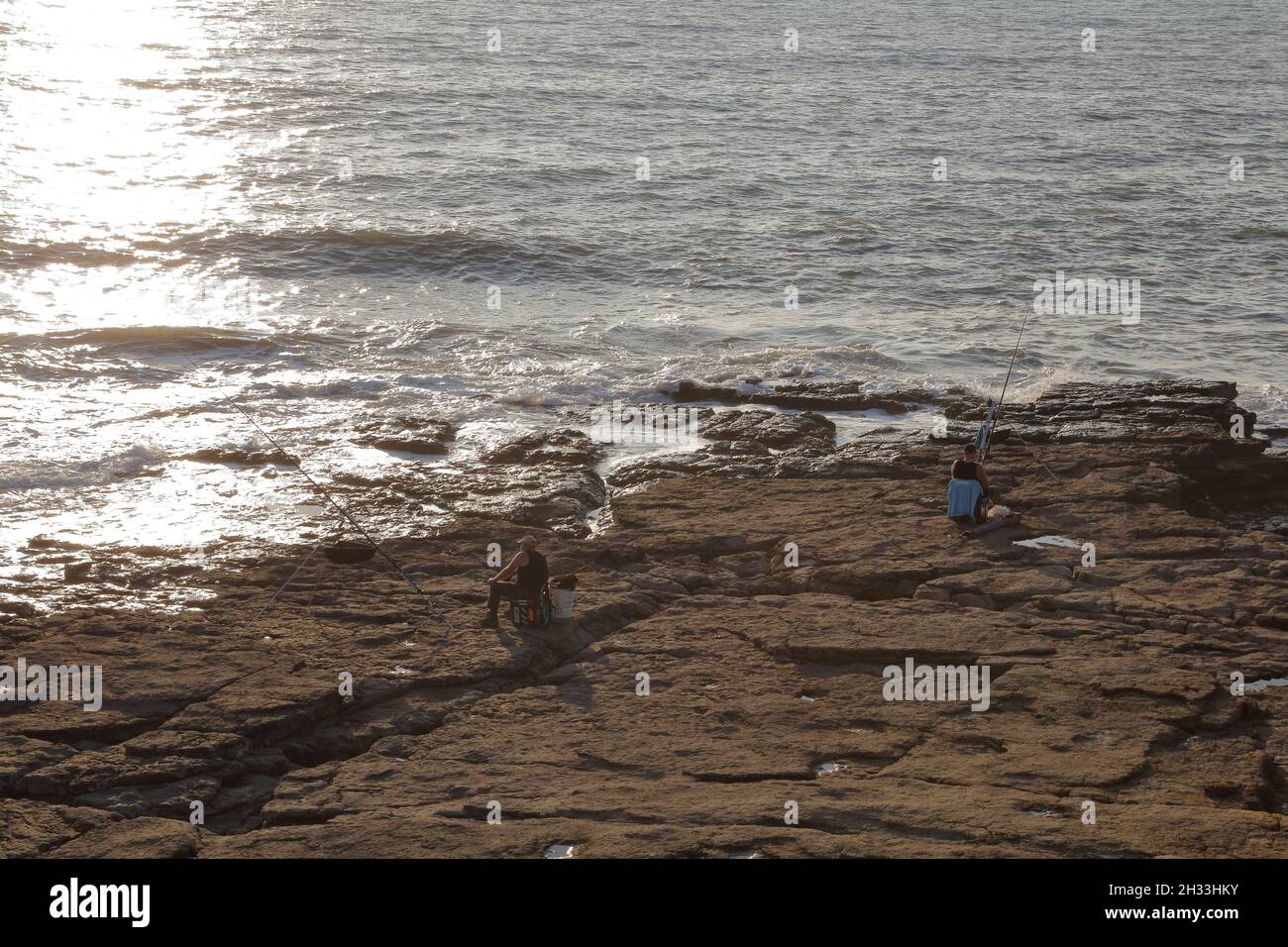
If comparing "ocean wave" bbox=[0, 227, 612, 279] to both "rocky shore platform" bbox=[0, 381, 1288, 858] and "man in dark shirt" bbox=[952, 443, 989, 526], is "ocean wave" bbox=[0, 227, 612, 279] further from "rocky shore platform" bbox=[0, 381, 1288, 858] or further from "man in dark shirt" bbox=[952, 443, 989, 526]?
"man in dark shirt" bbox=[952, 443, 989, 526]

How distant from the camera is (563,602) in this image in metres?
11.5

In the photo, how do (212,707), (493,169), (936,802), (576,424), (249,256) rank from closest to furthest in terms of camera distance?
(936,802) → (212,707) → (576,424) → (249,256) → (493,169)

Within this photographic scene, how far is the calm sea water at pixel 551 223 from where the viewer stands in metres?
19.8

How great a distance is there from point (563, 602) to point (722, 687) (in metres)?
1.80

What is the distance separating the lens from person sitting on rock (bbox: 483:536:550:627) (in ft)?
37.3

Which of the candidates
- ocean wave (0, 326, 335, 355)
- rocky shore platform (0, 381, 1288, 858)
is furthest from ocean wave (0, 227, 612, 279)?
rocky shore platform (0, 381, 1288, 858)

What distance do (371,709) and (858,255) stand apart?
20925 mm

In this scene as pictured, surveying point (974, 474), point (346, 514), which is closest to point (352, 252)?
point (346, 514)

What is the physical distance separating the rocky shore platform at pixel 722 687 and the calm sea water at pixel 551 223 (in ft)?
12.1

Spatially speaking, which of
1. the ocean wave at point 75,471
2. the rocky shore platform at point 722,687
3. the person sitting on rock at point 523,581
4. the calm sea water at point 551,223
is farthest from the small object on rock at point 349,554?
the ocean wave at point 75,471

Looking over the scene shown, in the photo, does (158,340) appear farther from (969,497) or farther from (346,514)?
(969,497)

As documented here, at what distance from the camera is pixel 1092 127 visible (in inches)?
1601
